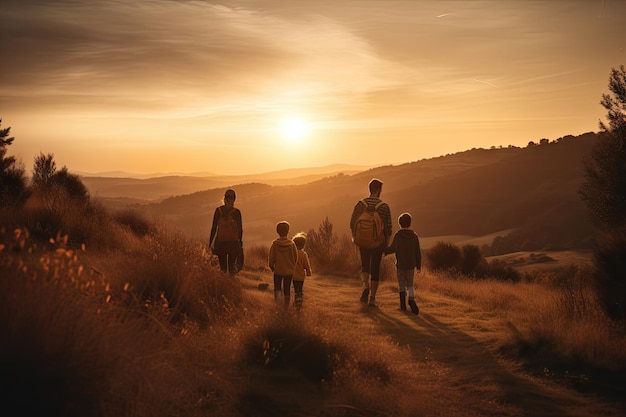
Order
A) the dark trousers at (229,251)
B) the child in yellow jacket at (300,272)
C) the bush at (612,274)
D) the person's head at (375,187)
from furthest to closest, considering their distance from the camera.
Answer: the dark trousers at (229,251) → the person's head at (375,187) → the child in yellow jacket at (300,272) → the bush at (612,274)

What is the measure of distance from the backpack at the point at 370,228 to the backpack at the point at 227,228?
2325 millimetres

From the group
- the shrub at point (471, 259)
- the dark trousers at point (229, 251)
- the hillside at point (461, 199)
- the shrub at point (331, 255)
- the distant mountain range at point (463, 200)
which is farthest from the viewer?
the hillside at point (461, 199)

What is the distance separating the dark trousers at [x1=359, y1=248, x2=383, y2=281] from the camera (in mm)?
10820

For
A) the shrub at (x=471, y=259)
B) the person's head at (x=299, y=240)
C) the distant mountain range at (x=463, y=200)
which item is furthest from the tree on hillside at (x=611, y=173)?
the distant mountain range at (x=463, y=200)

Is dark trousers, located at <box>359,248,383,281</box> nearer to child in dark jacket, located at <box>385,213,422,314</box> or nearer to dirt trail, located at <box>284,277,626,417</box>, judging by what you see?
child in dark jacket, located at <box>385,213,422,314</box>

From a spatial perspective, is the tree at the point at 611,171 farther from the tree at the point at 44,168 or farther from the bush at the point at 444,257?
the tree at the point at 44,168

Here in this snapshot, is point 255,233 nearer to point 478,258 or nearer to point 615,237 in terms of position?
point 478,258

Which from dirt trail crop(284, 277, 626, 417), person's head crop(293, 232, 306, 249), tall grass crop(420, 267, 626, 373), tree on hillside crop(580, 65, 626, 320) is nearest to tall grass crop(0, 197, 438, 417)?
dirt trail crop(284, 277, 626, 417)

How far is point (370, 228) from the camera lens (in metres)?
10.7

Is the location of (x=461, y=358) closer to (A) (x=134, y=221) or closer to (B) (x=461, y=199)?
(A) (x=134, y=221)

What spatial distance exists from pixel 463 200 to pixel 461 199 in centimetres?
66

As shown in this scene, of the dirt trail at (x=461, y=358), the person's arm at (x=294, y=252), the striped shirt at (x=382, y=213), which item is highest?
the striped shirt at (x=382, y=213)

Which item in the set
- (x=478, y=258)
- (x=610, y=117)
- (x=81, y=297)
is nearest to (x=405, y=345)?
(x=81, y=297)

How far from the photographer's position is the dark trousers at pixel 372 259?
10.8 m
